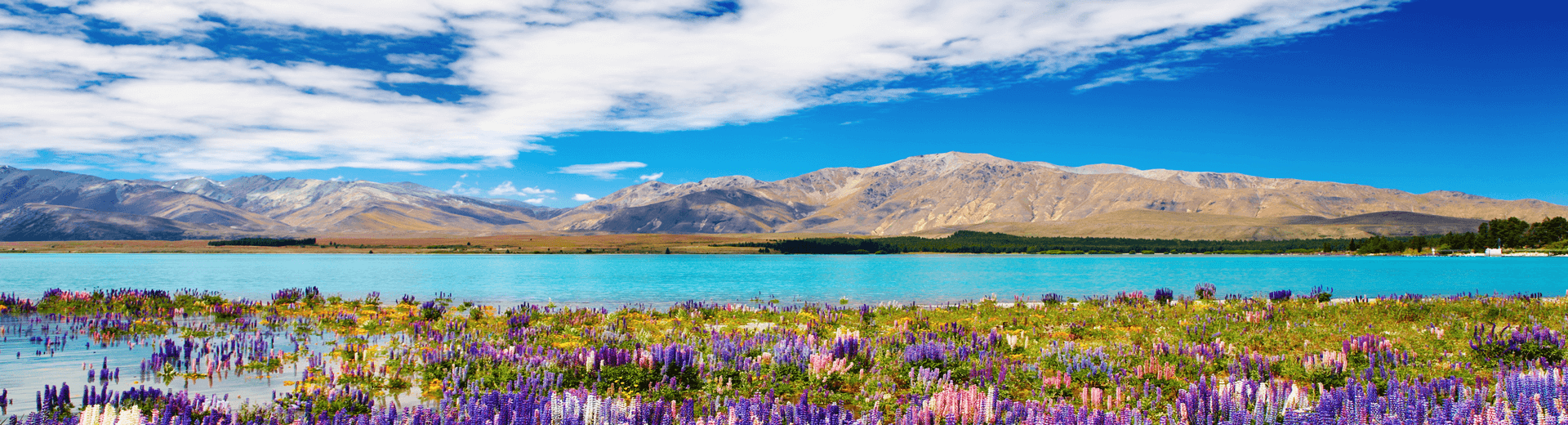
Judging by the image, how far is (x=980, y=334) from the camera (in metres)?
19.7

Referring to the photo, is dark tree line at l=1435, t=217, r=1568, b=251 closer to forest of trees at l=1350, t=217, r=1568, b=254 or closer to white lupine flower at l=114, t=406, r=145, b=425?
forest of trees at l=1350, t=217, r=1568, b=254

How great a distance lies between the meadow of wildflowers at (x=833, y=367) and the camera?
8977mm

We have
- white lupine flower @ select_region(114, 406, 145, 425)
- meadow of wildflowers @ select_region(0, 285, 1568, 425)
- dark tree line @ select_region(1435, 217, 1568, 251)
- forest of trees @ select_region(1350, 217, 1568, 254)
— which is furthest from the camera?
dark tree line @ select_region(1435, 217, 1568, 251)

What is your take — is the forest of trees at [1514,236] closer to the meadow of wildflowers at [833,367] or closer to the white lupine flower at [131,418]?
the meadow of wildflowers at [833,367]

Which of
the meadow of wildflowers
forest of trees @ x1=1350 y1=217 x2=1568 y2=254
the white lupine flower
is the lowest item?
the meadow of wildflowers

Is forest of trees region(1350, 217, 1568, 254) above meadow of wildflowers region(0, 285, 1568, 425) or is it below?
above

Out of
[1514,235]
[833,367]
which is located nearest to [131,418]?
[833,367]

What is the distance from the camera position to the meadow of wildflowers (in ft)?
29.5

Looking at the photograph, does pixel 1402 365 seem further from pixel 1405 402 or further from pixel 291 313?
pixel 291 313

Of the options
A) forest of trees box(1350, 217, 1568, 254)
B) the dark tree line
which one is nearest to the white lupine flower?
forest of trees box(1350, 217, 1568, 254)

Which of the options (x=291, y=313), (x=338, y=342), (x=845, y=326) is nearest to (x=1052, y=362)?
(x=845, y=326)

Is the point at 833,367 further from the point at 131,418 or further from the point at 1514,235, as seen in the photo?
the point at 1514,235

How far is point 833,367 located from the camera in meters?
13.4

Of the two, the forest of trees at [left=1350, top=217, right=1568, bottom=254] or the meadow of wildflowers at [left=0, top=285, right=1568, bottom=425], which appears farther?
the forest of trees at [left=1350, top=217, right=1568, bottom=254]
